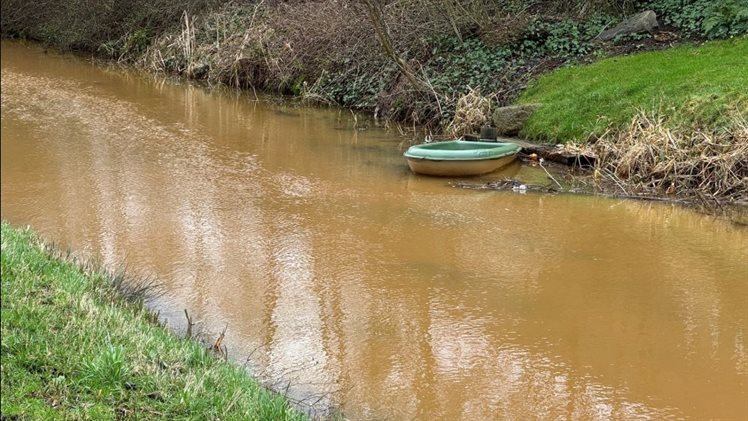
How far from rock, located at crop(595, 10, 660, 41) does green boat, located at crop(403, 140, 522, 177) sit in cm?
570

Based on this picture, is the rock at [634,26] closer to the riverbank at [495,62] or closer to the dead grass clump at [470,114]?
the riverbank at [495,62]

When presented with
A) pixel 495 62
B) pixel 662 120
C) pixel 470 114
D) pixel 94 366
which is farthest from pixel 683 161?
pixel 94 366

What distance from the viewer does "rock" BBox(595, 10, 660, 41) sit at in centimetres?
1691

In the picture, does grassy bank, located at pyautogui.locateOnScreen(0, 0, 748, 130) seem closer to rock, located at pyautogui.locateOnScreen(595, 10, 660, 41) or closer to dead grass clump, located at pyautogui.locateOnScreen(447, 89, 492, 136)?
rock, located at pyautogui.locateOnScreen(595, 10, 660, 41)

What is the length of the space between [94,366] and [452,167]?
8.98 m

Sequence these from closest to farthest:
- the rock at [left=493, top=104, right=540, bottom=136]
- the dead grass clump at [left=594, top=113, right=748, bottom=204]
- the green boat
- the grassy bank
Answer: the dead grass clump at [left=594, top=113, right=748, bottom=204]
the green boat
the rock at [left=493, top=104, right=540, bottom=136]
the grassy bank

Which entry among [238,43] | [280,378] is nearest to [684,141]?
[280,378]

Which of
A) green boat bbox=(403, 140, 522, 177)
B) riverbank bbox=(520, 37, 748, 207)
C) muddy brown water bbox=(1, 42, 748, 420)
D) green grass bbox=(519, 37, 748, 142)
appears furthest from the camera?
green boat bbox=(403, 140, 522, 177)

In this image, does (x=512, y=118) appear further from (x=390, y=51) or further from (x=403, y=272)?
(x=403, y=272)

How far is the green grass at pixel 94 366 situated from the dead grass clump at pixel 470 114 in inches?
412

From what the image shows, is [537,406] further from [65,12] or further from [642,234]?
[65,12]

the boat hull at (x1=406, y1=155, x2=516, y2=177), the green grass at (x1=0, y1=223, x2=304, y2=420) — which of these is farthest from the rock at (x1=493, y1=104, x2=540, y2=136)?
the green grass at (x1=0, y1=223, x2=304, y2=420)

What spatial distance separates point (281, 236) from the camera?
980 centimetres

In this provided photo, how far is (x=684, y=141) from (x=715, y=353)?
5.81 meters
